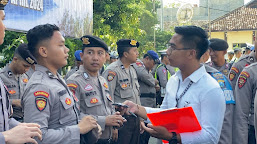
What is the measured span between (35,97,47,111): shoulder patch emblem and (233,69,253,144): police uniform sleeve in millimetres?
2092

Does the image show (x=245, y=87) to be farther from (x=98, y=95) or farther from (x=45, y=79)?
(x=45, y=79)

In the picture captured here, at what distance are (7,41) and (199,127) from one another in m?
5.73

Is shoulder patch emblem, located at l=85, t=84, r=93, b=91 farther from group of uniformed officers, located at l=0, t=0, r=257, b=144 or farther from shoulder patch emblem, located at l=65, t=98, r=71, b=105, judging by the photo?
shoulder patch emblem, located at l=65, t=98, r=71, b=105

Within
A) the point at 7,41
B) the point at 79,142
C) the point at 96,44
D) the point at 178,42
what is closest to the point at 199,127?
the point at 178,42

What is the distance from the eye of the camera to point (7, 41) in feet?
25.5

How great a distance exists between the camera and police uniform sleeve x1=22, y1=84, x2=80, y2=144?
3.06 m

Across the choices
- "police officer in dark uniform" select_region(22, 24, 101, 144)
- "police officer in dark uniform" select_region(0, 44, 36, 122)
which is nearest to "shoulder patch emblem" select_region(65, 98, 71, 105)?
"police officer in dark uniform" select_region(22, 24, 101, 144)

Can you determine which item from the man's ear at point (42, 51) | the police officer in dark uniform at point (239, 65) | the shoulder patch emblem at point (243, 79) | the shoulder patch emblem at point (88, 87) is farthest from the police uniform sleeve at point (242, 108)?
the man's ear at point (42, 51)

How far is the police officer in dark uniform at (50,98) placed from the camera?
10.1ft

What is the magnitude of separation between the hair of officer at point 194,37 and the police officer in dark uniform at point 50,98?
1066 mm

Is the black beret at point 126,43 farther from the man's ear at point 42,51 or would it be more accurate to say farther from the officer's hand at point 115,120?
the man's ear at point 42,51

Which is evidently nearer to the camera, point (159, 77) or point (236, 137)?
point (236, 137)

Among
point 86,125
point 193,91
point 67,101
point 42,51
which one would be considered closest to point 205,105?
point 193,91

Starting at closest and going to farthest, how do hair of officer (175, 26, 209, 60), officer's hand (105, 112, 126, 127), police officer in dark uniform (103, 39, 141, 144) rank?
hair of officer (175, 26, 209, 60) < officer's hand (105, 112, 126, 127) < police officer in dark uniform (103, 39, 141, 144)
